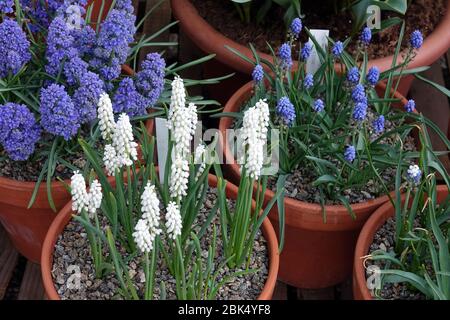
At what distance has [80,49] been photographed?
1643mm

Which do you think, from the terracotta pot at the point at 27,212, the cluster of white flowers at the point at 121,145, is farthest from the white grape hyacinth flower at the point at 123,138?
the terracotta pot at the point at 27,212

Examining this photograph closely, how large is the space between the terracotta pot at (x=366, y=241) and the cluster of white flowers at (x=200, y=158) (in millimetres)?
433

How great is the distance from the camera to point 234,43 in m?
2.01

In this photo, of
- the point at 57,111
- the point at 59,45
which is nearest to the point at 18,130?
the point at 57,111

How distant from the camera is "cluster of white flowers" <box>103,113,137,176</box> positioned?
1.18 metres

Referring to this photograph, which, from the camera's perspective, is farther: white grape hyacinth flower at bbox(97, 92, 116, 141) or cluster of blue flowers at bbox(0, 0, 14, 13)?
cluster of blue flowers at bbox(0, 0, 14, 13)

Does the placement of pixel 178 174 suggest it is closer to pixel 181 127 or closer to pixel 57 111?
pixel 181 127

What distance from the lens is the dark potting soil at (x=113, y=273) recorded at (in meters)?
1.46

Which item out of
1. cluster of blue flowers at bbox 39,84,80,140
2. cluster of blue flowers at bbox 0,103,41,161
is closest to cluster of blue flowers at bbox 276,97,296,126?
cluster of blue flowers at bbox 39,84,80,140

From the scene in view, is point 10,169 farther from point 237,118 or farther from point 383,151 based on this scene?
point 383,151

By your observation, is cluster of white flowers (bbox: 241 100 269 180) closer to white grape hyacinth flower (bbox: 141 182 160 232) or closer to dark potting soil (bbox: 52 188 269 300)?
white grape hyacinth flower (bbox: 141 182 160 232)

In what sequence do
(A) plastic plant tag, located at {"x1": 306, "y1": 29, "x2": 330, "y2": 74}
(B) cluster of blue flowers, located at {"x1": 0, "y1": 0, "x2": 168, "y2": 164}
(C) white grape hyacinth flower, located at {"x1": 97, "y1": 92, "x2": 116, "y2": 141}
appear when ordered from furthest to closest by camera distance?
1. (A) plastic plant tag, located at {"x1": 306, "y1": 29, "x2": 330, "y2": 74}
2. (B) cluster of blue flowers, located at {"x1": 0, "y1": 0, "x2": 168, "y2": 164}
3. (C) white grape hyacinth flower, located at {"x1": 97, "y1": 92, "x2": 116, "y2": 141}

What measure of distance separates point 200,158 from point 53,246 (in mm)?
456

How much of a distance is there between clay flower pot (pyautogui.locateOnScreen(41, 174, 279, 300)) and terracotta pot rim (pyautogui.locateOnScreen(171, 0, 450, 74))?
0.50 m
